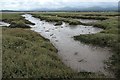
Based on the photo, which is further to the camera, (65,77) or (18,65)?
(18,65)

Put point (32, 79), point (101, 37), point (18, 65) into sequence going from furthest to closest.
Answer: point (101, 37) → point (18, 65) → point (32, 79)

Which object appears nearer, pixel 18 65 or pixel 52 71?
pixel 52 71

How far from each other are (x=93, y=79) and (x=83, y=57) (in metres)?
7.56

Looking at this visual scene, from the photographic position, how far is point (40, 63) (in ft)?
46.2

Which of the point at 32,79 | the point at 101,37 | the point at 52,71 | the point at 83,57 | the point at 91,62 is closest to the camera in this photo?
the point at 32,79

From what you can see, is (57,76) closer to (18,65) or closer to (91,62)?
(18,65)

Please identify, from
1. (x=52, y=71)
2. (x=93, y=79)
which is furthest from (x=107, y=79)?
(x=52, y=71)

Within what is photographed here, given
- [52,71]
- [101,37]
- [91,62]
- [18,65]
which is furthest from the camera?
[101,37]

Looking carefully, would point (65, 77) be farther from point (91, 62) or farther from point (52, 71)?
point (91, 62)

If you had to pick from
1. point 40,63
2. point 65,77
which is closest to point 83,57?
point 40,63

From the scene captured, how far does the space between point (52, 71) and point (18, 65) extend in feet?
8.51

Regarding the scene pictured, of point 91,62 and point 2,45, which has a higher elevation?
point 2,45

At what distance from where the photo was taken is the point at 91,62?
17359 mm

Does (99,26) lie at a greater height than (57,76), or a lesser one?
greater
